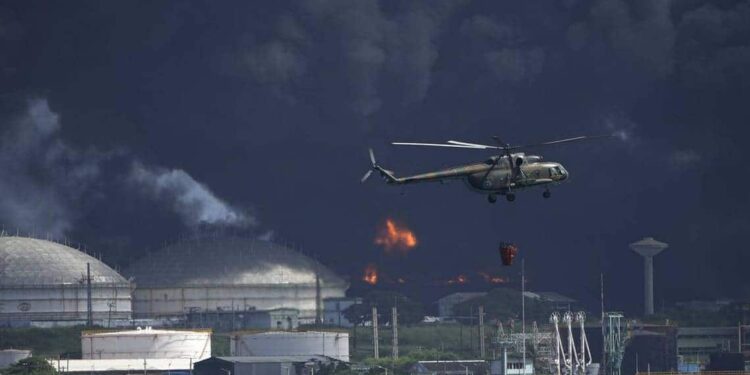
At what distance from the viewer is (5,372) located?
624 ft

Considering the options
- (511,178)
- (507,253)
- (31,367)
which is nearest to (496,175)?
(511,178)

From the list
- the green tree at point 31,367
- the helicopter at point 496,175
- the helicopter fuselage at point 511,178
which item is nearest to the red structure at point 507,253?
the helicopter at point 496,175

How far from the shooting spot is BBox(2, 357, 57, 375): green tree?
188 m

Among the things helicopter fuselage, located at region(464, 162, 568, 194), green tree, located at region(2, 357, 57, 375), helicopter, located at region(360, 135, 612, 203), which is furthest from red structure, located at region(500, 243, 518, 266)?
green tree, located at region(2, 357, 57, 375)

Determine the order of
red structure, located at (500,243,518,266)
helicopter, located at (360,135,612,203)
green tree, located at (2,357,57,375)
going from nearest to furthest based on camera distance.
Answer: red structure, located at (500,243,518,266), helicopter, located at (360,135,612,203), green tree, located at (2,357,57,375)

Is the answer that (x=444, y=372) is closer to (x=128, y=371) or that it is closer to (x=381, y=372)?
(x=381, y=372)

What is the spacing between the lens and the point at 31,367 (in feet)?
→ 625

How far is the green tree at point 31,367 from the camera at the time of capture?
7411 inches

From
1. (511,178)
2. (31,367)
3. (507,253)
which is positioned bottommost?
(31,367)

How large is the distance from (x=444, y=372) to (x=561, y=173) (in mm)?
62795

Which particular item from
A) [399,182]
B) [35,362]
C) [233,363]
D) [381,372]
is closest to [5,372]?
[35,362]

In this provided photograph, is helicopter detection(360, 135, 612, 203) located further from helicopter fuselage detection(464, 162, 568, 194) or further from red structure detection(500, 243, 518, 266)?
red structure detection(500, 243, 518, 266)

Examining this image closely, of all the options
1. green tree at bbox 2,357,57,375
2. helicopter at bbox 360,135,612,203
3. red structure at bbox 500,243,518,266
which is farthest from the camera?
green tree at bbox 2,357,57,375

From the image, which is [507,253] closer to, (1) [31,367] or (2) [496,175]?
(2) [496,175]
